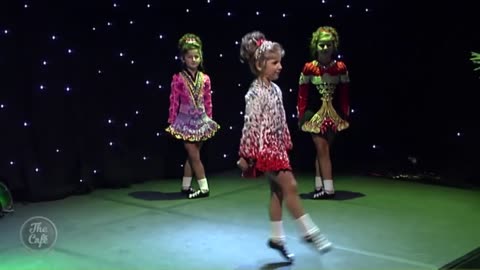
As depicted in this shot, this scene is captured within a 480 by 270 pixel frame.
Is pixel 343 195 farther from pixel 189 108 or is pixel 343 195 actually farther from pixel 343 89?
pixel 189 108

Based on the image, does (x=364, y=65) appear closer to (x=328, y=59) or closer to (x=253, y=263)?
(x=328, y=59)

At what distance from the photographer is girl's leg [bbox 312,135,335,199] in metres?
6.09

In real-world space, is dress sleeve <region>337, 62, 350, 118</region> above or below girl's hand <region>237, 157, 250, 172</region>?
above

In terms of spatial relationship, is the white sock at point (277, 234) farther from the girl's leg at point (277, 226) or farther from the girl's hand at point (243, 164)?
the girl's hand at point (243, 164)

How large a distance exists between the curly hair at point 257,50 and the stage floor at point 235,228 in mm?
1243

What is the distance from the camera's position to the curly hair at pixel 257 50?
433 centimetres

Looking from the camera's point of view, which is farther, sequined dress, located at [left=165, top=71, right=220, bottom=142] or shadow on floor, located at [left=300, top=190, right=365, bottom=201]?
shadow on floor, located at [left=300, top=190, right=365, bottom=201]

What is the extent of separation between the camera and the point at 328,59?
6016 mm

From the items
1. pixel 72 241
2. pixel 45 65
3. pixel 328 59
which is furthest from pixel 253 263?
pixel 45 65

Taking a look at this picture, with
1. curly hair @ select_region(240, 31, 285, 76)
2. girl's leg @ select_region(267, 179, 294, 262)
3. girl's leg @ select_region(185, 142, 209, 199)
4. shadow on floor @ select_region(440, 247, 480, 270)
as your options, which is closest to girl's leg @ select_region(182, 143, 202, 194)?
girl's leg @ select_region(185, 142, 209, 199)

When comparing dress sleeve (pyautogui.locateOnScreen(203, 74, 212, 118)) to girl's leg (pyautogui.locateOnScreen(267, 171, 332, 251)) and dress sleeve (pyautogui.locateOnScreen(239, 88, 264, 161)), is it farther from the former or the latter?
girl's leg (pyautogui.locateOnScreen(267, 171, 332, 251))

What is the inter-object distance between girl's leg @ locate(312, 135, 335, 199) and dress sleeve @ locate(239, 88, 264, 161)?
1.79 meters

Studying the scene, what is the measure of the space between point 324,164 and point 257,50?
2.00 m

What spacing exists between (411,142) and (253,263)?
3465mm
